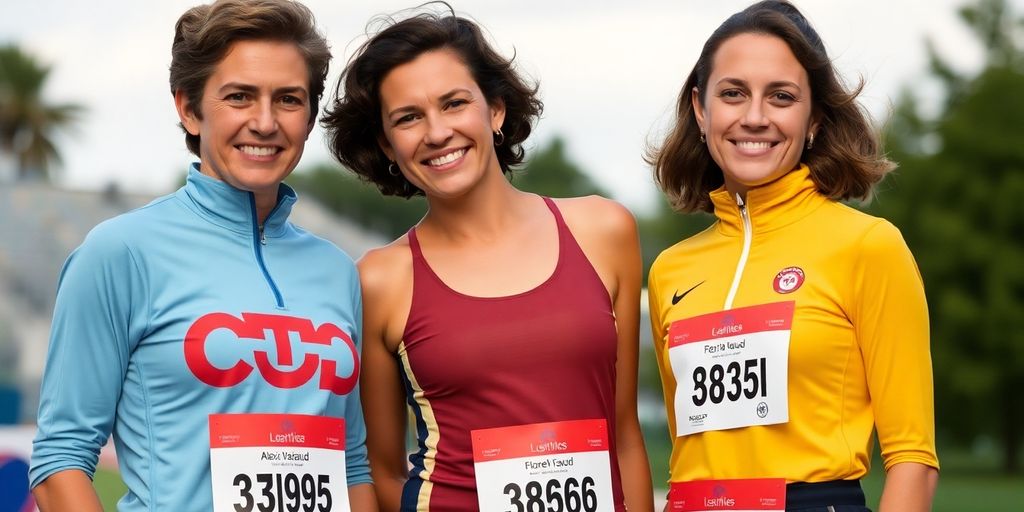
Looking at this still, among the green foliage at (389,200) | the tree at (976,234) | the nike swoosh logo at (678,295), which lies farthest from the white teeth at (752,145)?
the green foliage at (389,200)

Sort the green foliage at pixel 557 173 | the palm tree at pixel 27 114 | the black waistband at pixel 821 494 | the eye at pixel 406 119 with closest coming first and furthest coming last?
the black waistband at pixel 821 494, the eye at pixel 406 119, the palm tree at pixel 27 114, the green foliage at pixel 557 173

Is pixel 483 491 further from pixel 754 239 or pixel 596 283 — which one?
pixel 754 239

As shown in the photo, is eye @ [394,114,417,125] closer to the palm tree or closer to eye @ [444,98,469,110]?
eye @ [444,98,469,110]

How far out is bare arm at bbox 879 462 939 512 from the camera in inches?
130

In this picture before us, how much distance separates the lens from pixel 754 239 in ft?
12.3

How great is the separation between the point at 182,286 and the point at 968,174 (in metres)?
32.9

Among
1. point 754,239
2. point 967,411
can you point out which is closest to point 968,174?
point 967,411

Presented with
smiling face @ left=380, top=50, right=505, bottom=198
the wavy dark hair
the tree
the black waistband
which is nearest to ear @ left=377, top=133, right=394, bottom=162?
the wavy dark hair

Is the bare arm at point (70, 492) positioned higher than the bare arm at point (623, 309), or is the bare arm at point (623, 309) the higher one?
the bare arm at point (623, 309)

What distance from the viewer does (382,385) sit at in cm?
395

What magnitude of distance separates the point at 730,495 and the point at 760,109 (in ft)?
3.43

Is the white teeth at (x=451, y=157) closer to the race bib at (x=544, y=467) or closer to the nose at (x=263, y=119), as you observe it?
the nose at (x=263, y=119)

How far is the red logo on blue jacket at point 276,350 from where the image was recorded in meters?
3.24

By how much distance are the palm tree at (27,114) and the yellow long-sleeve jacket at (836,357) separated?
5023 cm
